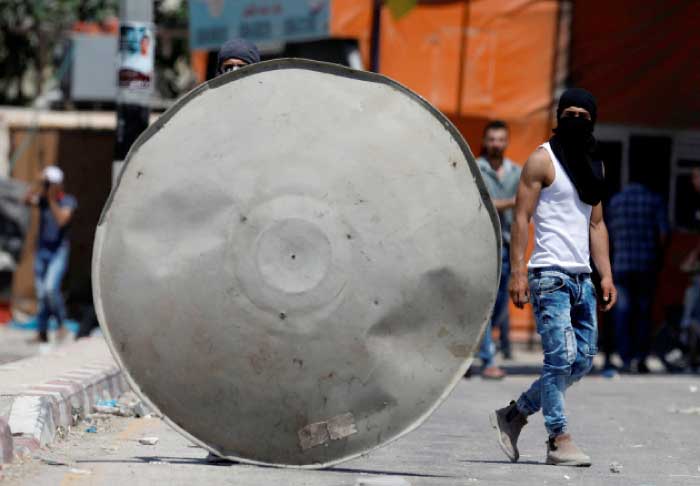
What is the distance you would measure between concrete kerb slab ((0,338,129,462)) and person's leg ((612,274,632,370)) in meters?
4.89

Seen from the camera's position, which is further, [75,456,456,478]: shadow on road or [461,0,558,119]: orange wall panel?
[461,0,558,119]: orange wall panel

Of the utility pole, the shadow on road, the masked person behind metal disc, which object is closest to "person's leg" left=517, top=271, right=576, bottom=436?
the shadow on road

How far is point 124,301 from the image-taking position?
5.97 metres

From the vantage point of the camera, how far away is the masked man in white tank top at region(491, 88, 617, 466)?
7.39 meters

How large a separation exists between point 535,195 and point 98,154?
1490cm

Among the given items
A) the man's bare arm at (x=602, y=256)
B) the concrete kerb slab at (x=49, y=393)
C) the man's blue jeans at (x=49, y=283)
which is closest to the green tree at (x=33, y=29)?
the man's blue jeans at (x=49, y=283)

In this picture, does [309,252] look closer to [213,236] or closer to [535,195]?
[213,236]

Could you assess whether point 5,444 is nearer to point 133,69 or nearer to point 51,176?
point 133,69

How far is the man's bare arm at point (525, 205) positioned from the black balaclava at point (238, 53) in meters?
1.35

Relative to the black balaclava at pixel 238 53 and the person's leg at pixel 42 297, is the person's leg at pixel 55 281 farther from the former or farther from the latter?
the black balaclava at pixel 238 53

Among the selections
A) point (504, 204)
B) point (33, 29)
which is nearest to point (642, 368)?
point (504, 204)

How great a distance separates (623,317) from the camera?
48.4ft

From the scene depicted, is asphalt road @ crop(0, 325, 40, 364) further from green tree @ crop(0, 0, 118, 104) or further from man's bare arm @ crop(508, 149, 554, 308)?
green tree @ crop(0, 0, 118, 104)

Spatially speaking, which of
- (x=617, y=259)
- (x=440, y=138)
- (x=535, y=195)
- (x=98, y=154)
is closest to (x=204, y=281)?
(x=440, y=138)
